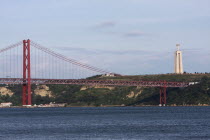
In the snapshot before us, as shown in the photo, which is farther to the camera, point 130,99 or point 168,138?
point 130,99

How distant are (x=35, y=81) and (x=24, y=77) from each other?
2.90m

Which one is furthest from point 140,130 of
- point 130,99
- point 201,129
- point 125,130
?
point 130,99

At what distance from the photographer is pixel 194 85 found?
170m

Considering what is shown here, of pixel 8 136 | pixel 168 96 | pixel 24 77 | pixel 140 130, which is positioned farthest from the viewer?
pixel 168 96

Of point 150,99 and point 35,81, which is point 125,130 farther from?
point 150,99

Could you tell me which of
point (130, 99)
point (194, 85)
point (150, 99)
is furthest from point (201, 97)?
point (130, 99)

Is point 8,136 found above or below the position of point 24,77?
below

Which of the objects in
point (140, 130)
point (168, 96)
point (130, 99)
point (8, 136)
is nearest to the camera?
point (8, 136)

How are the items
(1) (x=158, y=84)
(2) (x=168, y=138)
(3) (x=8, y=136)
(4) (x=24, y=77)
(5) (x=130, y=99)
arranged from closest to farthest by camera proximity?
(2) (x=168, y=138), (3) (x=8, y=136), (4) (x=24, y=77), (1) (x=158, y=84), (5) (x=130, y=99)

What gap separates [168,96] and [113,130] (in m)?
104

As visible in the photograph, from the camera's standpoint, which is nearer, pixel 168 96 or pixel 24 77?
pixel 24 77

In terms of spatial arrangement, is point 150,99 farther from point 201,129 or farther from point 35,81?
point 201,129

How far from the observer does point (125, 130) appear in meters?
71.2

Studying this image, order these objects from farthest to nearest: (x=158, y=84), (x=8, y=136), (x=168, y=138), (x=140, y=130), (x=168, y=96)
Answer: (x=168, y=96)
(x=158, y=84)
(x=140, y=130)
(x=8, y=136)
(x=168, y=138)
